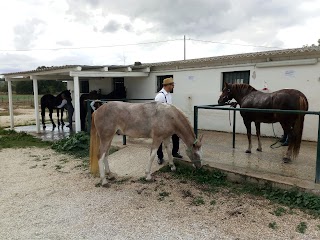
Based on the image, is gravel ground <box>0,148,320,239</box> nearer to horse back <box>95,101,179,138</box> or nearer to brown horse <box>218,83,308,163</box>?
horse back <box>95,101,179,138</box>

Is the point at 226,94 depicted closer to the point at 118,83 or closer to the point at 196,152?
the point at 196,152

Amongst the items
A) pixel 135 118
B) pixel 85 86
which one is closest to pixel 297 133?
pixel 135 118

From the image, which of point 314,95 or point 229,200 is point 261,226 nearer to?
point 229,200

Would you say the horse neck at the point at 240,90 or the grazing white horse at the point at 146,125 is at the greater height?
the horse neck at the point at 240,90

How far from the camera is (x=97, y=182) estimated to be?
4.75 meters

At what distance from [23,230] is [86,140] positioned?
4510 mm

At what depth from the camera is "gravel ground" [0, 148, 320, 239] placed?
9.86ft

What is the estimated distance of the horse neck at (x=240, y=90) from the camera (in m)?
5.86

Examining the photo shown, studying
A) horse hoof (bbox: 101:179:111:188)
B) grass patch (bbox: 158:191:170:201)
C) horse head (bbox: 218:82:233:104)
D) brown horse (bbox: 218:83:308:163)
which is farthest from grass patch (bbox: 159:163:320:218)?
horse head (bbox: 218:82:233:104)

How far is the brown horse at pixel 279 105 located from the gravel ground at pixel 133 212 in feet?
5.12

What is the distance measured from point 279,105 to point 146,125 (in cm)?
265

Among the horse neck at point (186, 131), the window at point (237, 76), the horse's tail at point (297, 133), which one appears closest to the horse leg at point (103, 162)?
the horse neck at point (186, 131)

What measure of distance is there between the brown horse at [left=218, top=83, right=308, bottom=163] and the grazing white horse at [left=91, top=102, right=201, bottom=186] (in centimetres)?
171

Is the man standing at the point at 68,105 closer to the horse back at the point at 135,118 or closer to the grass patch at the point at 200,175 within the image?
the horse back at the point at 135,118
